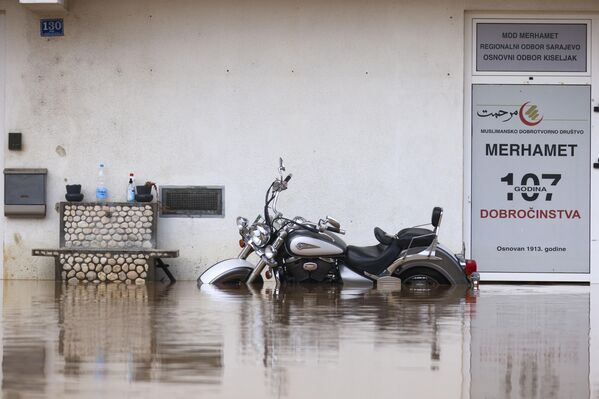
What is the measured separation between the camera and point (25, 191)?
50.9 ft

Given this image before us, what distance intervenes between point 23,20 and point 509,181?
6580mm

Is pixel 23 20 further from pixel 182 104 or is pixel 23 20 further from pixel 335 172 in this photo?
pixel 335 172

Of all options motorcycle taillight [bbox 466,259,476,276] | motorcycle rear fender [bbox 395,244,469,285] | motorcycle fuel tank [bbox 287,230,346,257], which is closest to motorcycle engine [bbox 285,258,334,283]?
motorcycle fuel tank [bbox 287,230,346,257]

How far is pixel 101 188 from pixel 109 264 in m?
1.10

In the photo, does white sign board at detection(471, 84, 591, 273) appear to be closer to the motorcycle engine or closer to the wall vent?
the motorcycle engine

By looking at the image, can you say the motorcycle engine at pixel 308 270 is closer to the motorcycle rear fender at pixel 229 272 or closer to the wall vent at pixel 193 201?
A: the motorcycle rear fender at pixel 229 272

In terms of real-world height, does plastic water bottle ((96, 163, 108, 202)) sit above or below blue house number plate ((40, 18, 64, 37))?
below

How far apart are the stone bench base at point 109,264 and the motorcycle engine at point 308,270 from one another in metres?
2.08

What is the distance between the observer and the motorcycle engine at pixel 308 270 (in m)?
13.3

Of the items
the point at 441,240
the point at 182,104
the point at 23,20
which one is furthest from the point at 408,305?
the point at 23,20

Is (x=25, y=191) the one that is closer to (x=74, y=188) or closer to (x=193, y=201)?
(x=74, y=188)

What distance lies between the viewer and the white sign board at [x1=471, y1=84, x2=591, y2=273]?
50.7 ft

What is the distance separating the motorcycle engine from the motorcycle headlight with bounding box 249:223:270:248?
0.39m

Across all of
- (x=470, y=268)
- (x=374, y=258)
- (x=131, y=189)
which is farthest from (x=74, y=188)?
(x=470, y=268)
